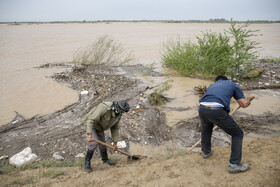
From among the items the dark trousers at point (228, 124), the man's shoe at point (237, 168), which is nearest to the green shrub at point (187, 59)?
the dark trousers at point (228, 124)

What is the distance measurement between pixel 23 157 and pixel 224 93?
3236mm

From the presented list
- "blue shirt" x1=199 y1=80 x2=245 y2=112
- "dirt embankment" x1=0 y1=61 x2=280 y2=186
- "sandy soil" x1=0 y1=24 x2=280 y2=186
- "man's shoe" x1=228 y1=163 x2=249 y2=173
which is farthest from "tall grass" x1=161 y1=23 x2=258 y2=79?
"man's shoe" x1=228 y1=163 x2=249 y2=173

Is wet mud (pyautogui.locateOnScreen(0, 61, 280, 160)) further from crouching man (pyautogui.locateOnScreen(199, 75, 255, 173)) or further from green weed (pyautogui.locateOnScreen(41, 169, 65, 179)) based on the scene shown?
crouching man (pyautogui.locateOnScreen(199, 75, 255, 173))

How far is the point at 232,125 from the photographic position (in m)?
2.81

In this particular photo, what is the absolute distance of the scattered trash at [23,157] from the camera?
3481 millimetres

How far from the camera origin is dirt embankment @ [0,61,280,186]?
115 inches

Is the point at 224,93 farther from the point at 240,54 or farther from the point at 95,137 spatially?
the point at 240,54

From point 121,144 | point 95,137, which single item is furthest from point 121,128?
point 95,137

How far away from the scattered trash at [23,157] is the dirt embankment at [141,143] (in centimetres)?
14

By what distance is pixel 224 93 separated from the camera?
9.36 ft

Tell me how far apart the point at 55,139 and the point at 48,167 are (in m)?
0.82

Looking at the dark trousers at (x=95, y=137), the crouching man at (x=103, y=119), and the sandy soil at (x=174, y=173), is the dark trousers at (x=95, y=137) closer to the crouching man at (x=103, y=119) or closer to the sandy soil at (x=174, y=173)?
the crouching man at (x=103, y=119)

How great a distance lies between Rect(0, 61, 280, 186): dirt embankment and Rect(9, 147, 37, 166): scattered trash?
0.46ft

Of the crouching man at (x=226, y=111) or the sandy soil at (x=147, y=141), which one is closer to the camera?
the crouching man at (x=226, y=111)
